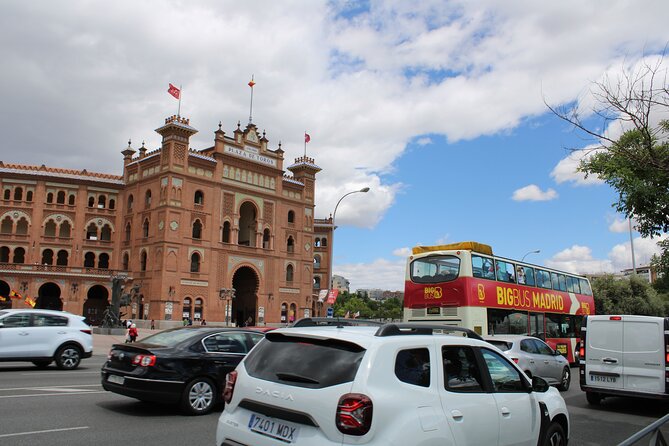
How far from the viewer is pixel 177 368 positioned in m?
8.59

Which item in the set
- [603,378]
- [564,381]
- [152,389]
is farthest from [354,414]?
[564,381]

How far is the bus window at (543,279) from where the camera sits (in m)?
20.3

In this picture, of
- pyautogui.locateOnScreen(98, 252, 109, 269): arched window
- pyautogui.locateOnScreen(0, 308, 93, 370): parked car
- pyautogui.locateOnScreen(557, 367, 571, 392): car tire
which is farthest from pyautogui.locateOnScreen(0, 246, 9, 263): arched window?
pyautogui.locateOnScreen(557, 367, 571, 392): car tire

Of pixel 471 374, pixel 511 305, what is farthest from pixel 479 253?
pixel 471 374

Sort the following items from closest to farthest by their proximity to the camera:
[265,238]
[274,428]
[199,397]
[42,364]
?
[274,428] < [199,397] < [42,364] < [265,238]

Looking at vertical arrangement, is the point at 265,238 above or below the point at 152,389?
above

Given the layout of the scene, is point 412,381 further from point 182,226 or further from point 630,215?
point 182,226

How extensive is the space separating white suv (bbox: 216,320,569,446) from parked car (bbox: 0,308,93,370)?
11552 mm

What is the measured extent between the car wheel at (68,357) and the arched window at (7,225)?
1818 inches

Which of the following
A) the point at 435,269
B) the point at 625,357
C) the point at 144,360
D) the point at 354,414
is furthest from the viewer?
the point at 435,269

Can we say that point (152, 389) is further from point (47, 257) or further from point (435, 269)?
point (47, 257)

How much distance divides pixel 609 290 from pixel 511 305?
4518cm

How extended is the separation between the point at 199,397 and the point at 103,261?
5282 cm

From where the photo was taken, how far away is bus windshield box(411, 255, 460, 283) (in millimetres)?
16484
